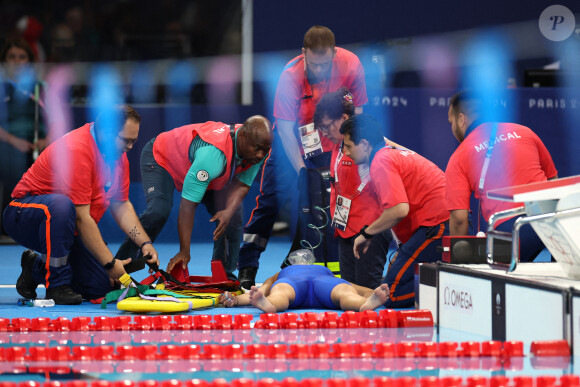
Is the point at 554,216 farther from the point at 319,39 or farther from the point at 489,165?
the point at 319,39

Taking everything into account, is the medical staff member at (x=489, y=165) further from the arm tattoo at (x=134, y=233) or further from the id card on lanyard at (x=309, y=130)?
the arm tattoo at (x=134, y=233)

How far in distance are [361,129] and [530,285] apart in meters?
1.81

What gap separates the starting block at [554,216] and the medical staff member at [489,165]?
1.13 metres

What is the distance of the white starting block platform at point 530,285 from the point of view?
A: 286cm

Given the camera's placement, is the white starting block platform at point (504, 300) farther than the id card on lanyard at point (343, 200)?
No

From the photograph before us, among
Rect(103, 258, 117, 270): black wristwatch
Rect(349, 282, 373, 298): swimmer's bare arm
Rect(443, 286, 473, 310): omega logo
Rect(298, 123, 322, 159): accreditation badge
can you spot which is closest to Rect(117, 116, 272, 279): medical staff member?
Rect(103, 258, 117, 270): black wristwatch

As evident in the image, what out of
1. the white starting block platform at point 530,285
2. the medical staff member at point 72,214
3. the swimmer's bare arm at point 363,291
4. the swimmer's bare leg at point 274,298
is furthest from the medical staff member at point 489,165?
the medical staff member at point 72,214

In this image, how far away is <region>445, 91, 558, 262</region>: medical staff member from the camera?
14.5 ft

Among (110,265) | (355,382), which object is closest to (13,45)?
(110,265)

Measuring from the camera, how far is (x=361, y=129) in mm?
4586

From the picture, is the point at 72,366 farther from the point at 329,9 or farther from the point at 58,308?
the point at 329,9

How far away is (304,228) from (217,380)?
10.2 feet

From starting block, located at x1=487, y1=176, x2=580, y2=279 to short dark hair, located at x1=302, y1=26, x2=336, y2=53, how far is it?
2.36 meters

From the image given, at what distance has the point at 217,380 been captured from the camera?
98.1 inches
